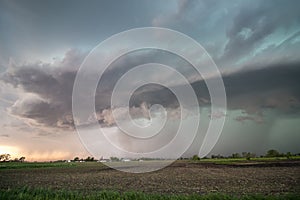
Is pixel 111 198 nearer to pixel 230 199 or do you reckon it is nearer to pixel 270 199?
pixel 230 199

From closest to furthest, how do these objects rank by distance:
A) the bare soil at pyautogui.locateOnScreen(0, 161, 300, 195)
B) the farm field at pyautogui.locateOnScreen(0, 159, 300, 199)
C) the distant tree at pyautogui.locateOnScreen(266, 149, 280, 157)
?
the farm field at pyautogui.locateOnScreen(0, 159, 300, 199)
the bare soil at pyautogui.locateOnScreen(0, 161, 300, 195)
the distant tree at pyautogui.locateOnScreen(266, 149, 280, 157)

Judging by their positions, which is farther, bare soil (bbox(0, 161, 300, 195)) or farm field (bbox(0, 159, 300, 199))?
bare soil (bbox(0, 161, 300, 195))

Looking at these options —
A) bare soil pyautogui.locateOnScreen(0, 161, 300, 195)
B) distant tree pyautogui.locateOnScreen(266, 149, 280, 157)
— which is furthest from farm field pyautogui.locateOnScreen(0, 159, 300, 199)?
distant tree pyautogui.locateOnScreen(266, 149, 280, 157)

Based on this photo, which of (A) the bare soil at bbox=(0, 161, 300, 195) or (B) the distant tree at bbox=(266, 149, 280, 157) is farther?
(B) the distant tree at bbox=(266, 149, 280, 157)

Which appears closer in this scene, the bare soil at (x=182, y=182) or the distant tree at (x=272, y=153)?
the bare soil at (x=182, y=182)

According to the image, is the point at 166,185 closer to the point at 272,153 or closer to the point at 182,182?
the point at 182,182

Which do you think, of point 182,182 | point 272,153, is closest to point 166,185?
point 182,182

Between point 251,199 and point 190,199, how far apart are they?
8.74ft

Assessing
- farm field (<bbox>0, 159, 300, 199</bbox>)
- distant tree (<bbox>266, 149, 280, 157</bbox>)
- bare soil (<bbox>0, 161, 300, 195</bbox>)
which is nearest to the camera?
farm field (<bbox>0, 159, 300, 199</bbox>)

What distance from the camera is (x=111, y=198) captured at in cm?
1238

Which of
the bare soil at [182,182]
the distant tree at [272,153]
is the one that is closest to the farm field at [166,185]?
the bare soil at [182,182]

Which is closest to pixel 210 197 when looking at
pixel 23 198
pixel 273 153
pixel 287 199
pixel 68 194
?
pixel 287 199

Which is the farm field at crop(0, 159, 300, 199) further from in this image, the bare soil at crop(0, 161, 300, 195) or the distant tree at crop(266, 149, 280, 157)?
the distant tree at crop(266, 149, 280, 157)

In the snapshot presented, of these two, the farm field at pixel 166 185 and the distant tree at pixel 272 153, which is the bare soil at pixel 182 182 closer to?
the farm field at pixel 166 185
